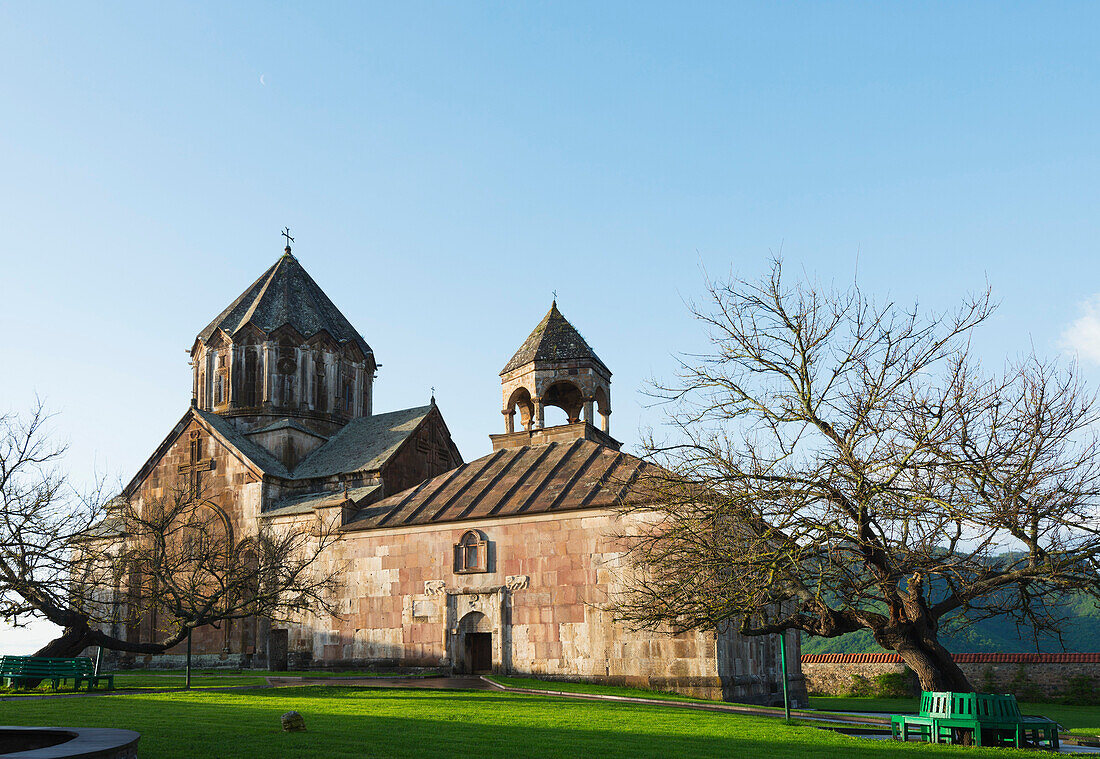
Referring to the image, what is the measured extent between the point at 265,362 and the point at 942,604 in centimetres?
2797

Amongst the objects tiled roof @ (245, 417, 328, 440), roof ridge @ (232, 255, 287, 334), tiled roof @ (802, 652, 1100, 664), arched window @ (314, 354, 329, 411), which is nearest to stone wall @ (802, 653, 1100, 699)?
tiled roof @ (802, 652, 1100, 664)

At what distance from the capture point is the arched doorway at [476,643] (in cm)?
2556

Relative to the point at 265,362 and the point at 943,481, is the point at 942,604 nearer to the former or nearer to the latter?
the point at 943,481

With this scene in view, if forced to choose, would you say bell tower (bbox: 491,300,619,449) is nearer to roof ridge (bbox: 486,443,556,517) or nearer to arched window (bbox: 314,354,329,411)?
roof ridge (bbox: 486,443,556,517)

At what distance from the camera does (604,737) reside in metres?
12.0

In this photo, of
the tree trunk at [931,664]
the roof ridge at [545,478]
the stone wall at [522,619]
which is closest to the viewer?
the tree trunk at [931,664]

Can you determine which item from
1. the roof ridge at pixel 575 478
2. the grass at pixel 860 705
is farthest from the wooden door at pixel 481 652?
the roof ridge at pixel 575 478

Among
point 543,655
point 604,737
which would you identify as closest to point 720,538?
point 604,737

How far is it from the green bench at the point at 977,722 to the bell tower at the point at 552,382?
1714 cm

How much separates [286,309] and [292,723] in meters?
Result: 27.6

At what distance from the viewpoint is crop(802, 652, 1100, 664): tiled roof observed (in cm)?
2789

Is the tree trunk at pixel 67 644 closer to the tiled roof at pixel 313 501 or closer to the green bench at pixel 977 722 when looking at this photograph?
the tiled roof at pixel 313 501

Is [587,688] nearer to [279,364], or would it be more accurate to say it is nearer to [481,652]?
[481,652]

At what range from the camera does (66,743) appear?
27.1 ft
